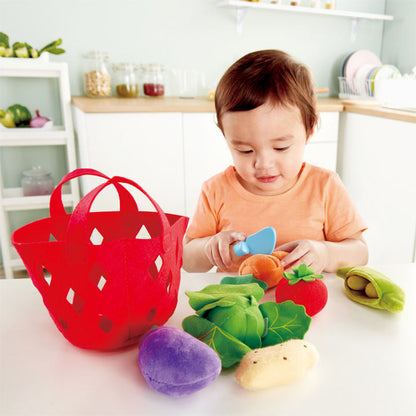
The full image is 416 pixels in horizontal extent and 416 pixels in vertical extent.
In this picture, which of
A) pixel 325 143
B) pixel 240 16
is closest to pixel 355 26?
pixel 240 16

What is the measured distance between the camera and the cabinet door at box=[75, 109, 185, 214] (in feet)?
5.78

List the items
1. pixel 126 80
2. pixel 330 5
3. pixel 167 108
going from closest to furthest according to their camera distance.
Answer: pixel 167 108 < pixel 126 80 < pixel 330 5

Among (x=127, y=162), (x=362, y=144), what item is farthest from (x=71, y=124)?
(x=362, y=144)

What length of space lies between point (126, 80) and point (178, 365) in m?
2.00

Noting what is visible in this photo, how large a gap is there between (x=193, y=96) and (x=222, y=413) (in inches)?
84.0

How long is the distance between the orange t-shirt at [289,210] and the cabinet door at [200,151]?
0.93 m

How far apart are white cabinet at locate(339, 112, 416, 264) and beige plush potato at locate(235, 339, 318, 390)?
146cm

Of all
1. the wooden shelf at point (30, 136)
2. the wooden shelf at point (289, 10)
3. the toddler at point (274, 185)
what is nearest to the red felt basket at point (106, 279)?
the toddler at point (274, 185)

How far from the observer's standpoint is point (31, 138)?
76.4 inches

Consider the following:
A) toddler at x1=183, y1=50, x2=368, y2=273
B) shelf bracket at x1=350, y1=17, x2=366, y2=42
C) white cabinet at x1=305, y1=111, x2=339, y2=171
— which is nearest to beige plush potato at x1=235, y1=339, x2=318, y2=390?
toddler at x1=183, y1=50, x2=368, y2=273

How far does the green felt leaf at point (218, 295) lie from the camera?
0.45m

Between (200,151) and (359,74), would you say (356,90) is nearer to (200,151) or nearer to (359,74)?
(359,74)

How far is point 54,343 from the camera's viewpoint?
0.47 metres

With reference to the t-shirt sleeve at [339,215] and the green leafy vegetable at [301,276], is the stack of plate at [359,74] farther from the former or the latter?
the green leafy vegetable at [301,276]
